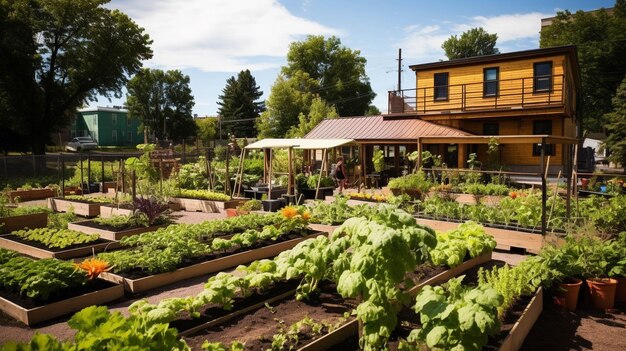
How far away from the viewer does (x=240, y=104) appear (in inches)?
2445

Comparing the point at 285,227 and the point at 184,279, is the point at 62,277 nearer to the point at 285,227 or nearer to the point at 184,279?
the point at 184,279

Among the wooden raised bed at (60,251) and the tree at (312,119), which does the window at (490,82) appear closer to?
the tree at (312,119)

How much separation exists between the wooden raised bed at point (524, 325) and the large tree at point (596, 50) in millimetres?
→ 35645

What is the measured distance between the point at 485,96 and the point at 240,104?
45120 millimetres

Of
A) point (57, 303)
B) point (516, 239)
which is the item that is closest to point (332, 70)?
point (516, 239)

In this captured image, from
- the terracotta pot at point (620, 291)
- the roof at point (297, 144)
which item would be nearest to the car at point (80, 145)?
the roof at point (297, 144)

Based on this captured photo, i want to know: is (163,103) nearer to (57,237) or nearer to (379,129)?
(379,129)

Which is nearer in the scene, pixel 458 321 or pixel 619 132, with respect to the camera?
pixel 458 321

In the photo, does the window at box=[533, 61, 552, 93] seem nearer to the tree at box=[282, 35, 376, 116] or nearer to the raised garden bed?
the raised garden bed

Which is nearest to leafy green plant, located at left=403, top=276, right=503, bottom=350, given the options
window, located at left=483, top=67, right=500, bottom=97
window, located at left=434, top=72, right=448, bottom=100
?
window, located at left=483, top=67, right=500, bottom=97

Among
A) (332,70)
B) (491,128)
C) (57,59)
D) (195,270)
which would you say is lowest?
(195,270)

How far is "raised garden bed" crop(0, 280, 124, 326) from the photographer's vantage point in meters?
5.49

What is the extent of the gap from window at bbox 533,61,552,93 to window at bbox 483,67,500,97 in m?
1.75

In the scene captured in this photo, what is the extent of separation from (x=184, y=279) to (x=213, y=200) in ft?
26.2
